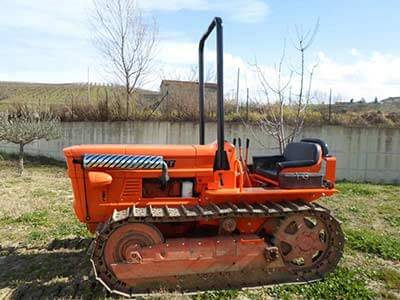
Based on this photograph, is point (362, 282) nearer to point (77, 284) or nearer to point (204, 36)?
point (77, 284)

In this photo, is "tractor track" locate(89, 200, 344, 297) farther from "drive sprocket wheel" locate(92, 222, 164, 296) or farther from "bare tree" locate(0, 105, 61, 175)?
"bare tree" locate(0, 105, 61, 175)

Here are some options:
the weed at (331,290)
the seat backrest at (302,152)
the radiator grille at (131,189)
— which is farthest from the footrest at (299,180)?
the radiator grille at (131,189)

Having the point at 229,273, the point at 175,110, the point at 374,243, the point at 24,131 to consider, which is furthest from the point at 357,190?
the point at 24,131

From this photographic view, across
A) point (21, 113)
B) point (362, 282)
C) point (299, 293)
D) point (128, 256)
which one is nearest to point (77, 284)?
point (128, 256)

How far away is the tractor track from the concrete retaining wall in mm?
7845

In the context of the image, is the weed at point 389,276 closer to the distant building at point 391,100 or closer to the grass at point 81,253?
the grass at point 81,253

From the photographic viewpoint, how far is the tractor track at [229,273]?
3809 millimetres

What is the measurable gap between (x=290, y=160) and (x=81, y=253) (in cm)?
323

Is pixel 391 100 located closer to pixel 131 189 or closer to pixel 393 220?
pixel 393 220

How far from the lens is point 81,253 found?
5016mm

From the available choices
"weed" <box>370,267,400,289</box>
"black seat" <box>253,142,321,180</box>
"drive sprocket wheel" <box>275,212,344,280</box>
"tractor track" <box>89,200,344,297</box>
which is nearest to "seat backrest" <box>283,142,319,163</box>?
"black seat" <box>253,142,321,180</box>

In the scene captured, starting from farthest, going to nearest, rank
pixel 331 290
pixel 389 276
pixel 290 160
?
1. pixel 290 160
2. pixel 389 276
3. pixel 331 290

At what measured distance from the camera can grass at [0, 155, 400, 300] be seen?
3.94 meters

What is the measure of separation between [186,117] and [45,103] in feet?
24.8
